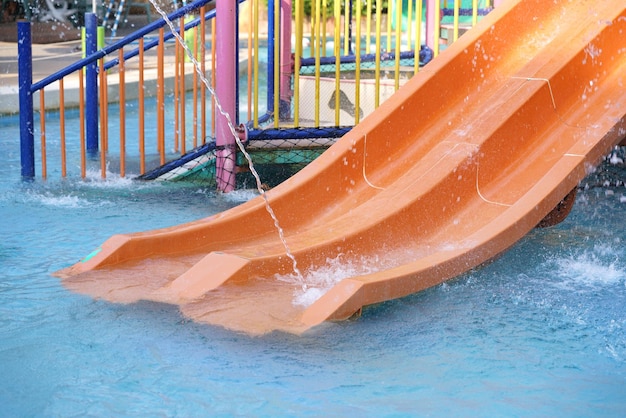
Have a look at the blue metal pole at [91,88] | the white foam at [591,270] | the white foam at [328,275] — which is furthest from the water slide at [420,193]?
the blue metal pole at [91,88]

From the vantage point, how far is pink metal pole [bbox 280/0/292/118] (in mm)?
6164

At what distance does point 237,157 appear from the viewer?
537 centimetres

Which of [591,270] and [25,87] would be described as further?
[25,87]

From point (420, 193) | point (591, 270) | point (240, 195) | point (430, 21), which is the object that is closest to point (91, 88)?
point (240, 195)

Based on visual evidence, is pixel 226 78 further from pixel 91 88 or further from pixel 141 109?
pixel 91 88

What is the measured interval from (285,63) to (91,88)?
1427 millimetres

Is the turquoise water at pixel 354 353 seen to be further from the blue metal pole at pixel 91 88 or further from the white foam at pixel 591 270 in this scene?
the blue metal pole at pixel 91 88

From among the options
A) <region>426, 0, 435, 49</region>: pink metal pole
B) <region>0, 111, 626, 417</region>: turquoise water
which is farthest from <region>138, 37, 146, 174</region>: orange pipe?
<region>426, 0, 435, 49</region>: pink metal pole

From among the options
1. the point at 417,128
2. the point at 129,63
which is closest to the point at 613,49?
the point at 417,128

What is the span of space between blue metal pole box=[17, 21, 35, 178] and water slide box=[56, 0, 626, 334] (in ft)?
6.58

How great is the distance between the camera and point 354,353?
117 inches

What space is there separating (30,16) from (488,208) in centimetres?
1225

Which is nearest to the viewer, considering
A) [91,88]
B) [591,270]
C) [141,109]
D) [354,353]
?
[354,353]

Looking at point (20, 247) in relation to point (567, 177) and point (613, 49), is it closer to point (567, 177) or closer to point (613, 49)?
point (567, 177)
